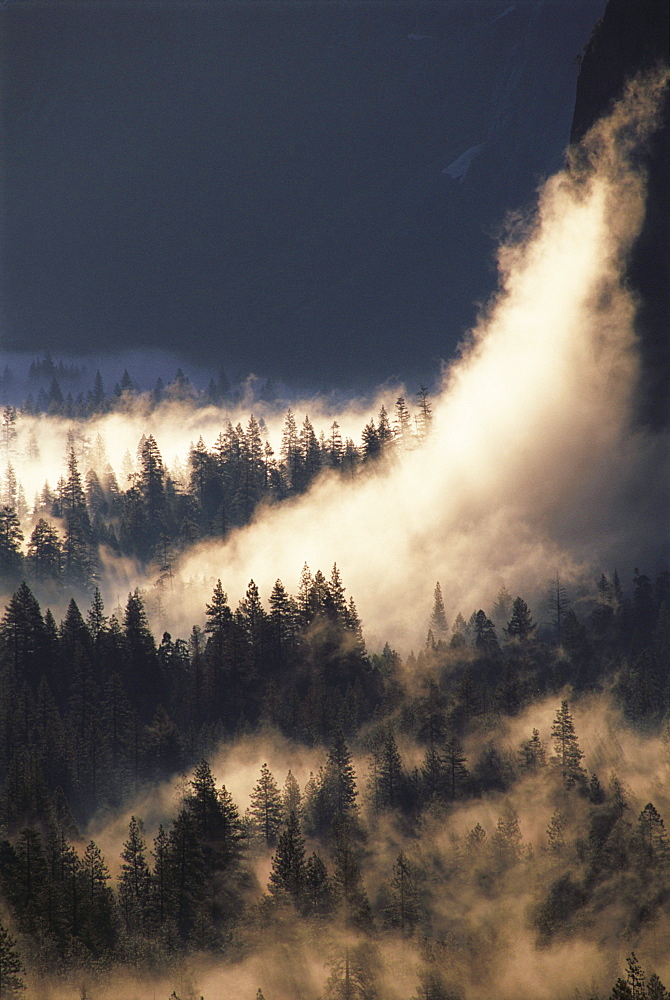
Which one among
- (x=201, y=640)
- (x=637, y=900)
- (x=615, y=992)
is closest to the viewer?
(x=615, y=992)

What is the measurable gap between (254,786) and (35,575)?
6679 cm

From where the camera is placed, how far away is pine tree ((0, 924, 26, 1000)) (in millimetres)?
106500

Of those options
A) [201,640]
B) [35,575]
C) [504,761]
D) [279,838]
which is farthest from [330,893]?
[35,575]

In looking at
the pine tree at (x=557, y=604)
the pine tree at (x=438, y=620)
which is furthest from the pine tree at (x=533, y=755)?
the pine tree at (x=438, y=620)

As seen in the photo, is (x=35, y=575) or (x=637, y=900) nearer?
(x=637, y=900)

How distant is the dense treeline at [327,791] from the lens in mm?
118875

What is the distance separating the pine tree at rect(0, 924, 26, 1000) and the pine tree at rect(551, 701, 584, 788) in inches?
2816

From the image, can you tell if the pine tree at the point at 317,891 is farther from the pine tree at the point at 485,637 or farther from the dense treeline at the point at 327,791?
the pine tree at the point at 485,637

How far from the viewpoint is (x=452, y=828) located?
468 feet

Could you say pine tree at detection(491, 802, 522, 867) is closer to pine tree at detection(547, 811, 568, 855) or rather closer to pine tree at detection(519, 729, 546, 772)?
pine tree at detection(547, 811, 568, 855)

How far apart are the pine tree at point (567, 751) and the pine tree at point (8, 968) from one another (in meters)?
71.5

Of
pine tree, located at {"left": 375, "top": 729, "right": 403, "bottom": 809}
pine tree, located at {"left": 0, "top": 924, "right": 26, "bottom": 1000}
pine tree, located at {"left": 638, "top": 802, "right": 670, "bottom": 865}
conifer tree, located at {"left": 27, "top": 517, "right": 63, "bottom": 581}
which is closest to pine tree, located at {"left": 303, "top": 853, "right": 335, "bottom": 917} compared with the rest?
pine tree, located at {"left": 375, "top": 729, "right": 403, "bottom": 809}

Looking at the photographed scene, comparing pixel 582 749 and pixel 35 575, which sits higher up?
pixel 35 575

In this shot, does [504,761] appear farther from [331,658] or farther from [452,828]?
[331,658]
